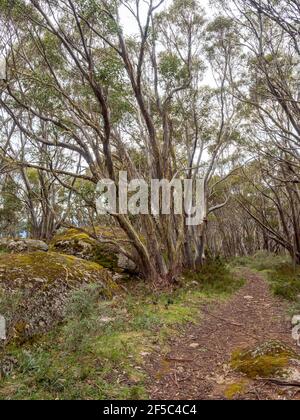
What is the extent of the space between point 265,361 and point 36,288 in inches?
145

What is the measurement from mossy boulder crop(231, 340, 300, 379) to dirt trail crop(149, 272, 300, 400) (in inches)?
5.8

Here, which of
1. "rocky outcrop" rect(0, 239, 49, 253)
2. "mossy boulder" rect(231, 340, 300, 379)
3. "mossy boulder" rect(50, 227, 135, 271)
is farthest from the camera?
"mossy boulder" rect(50, 227, 135, 271)

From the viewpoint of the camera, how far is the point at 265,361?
4.80m

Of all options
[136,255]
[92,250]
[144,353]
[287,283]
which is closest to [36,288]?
[144,353]

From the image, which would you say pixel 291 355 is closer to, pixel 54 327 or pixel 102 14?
pixel 54 327

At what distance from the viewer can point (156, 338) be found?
6148 millimetres

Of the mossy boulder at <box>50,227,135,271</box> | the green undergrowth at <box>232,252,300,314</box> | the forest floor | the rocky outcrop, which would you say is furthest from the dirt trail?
the rocky outcrop

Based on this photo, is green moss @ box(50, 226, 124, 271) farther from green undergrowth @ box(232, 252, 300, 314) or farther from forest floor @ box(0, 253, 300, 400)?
green undergrowth @ box(232, 252, 300, 314)

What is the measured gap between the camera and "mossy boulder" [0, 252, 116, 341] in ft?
16.6

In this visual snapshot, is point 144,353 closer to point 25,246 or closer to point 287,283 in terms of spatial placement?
point 25,246

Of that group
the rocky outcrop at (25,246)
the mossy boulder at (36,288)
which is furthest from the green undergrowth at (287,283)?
the rocky outcrop at (25,246)

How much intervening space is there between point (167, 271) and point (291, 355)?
626 cm
